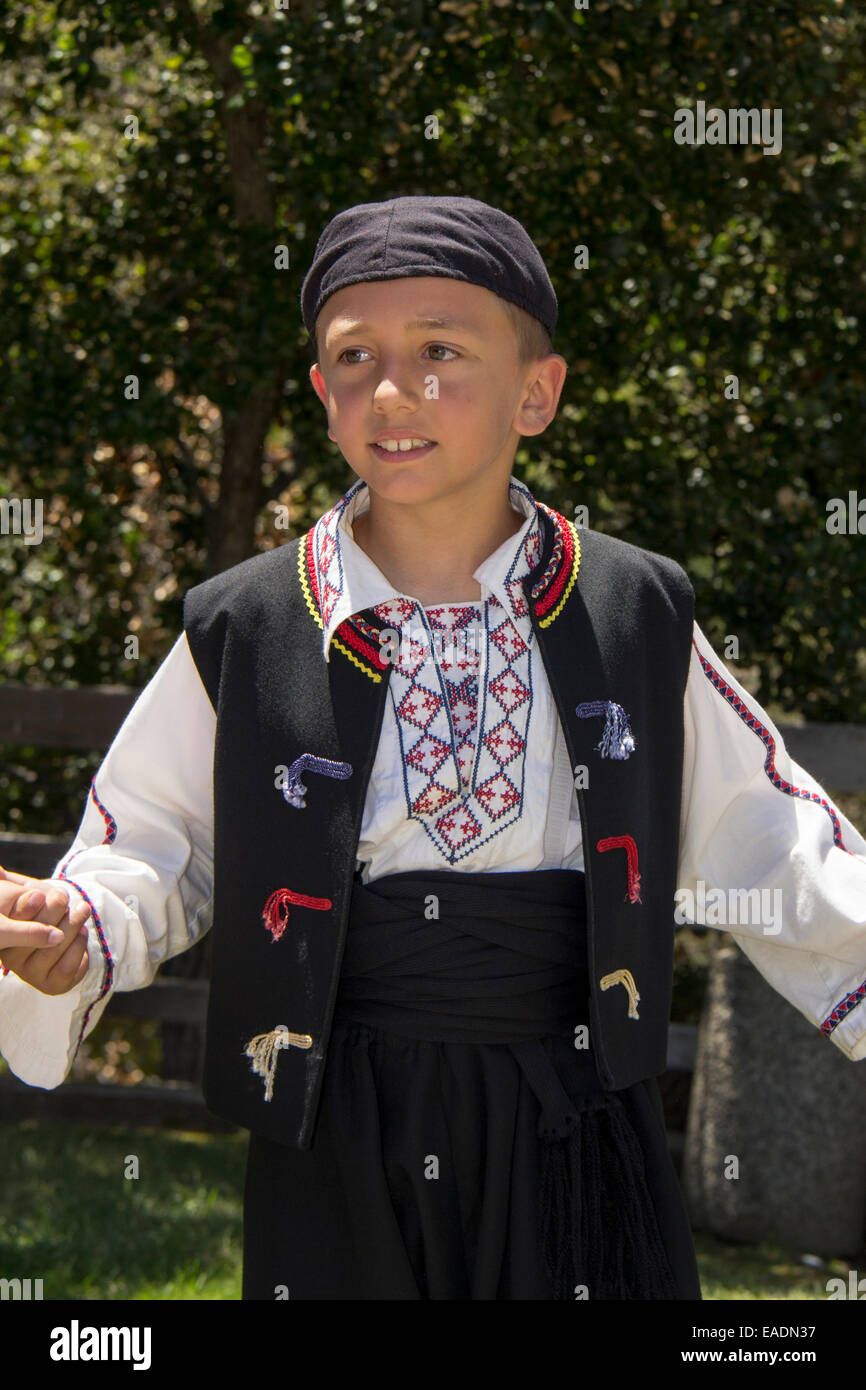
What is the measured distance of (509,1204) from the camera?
189 centimetres

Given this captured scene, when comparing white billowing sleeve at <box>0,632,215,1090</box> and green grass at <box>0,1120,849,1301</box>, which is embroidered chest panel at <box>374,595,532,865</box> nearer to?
white billowing sleeve at <box>0,632,215,1090</box>

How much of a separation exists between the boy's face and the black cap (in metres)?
0.02

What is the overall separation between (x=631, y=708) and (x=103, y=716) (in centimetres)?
319

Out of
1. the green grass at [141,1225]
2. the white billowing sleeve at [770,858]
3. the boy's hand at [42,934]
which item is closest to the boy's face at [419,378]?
the white billowing sleeve at [770,858]

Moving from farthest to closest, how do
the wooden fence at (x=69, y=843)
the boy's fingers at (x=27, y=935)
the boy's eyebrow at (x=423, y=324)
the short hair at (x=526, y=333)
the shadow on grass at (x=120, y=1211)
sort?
the wooden fence at (x=69, y=843) → the shadow on grass at (x=120, y=1211) → the short hair at (x=526, y=333) → the boy's eyebrow at (x=423, y=324) → the boy's fingers at (x=27, y=935)

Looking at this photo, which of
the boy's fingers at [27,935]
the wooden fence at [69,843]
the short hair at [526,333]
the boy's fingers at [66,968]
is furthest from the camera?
the wooden fence at [69,843]

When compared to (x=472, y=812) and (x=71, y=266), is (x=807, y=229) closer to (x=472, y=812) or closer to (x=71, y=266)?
(x=71, y=266)

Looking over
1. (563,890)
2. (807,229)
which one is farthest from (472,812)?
(807,229)

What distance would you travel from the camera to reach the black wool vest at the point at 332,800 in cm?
193

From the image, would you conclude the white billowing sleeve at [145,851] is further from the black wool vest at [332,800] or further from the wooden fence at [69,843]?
the wooden fence at [69,843]

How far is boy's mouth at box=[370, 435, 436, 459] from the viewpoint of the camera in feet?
6.34

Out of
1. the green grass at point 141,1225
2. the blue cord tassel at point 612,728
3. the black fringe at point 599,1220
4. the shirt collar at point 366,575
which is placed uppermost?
the shirt collar at point 366,575

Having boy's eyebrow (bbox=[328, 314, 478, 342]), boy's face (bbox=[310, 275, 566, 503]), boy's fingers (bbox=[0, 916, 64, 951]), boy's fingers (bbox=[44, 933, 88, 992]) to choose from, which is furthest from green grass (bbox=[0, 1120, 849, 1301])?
boy's eyebrow (bbox=[328, 314, 478, 342])

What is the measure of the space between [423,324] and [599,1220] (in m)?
1.13
